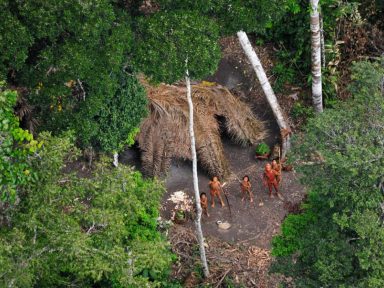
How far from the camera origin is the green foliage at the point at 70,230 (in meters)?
9.62

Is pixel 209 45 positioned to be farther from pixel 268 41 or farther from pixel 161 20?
pixel 268 41

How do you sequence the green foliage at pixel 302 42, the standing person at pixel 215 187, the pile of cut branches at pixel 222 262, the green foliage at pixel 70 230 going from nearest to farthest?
the green foliage at pixel 70 230 < the pile of cut branches at pixel 222 262 < the standing person at pixel 215 187 < the green foliage at pixel 302 42

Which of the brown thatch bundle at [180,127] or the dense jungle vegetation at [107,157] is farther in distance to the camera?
the brown thatch bundle at [180,127]

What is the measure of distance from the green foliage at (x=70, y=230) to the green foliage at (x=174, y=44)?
217 cm

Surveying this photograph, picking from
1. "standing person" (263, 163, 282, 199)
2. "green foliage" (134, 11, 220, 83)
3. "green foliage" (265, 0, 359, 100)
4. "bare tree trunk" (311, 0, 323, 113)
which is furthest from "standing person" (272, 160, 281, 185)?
"green foliage" (134, 11, 220, 83)

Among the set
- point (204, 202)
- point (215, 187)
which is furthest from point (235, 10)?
point (204, 202)

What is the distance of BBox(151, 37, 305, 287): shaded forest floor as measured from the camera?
15.6 meters

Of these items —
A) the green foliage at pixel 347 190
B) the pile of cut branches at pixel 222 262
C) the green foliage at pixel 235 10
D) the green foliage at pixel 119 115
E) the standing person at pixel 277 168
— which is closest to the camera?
the green foliage at pixel 347 190

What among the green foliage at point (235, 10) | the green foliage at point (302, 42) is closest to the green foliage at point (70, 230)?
the green foliage at point (235, 10)

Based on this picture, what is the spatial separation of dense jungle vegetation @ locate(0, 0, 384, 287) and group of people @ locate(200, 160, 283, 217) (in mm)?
2466

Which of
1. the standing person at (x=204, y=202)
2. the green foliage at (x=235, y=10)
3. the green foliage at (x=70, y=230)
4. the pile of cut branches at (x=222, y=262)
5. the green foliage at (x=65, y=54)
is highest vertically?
the green foliage at (x=235, y=10)

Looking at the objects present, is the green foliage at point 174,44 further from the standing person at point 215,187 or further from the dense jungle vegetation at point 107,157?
the standing person at point 215,187

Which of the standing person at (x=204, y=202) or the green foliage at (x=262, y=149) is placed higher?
the green foliage at (x=262, y=149)

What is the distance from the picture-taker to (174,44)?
12180 millimetres
